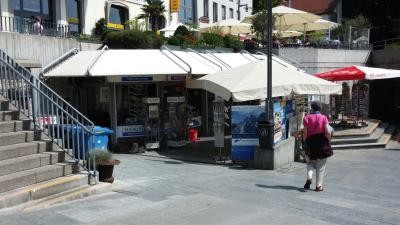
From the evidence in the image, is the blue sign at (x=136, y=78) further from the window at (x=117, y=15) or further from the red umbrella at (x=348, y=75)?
the window at (x=117, y=15)

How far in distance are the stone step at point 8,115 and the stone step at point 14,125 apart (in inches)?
7.3

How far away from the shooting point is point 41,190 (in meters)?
7.43

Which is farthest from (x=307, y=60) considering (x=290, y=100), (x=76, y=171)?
(x=76, y=171)

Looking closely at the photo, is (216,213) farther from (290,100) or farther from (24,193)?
(290,100)

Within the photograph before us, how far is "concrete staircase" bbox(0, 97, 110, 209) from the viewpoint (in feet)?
24.0

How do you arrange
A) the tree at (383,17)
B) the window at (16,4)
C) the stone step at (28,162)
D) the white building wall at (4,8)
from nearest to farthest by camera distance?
the stone step at (28,162) → the white building wall at (4,8) → the window at (16,4) → the tree at (383,17)

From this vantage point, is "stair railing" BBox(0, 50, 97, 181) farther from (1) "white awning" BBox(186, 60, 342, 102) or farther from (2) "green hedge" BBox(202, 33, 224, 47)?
(2) "green hedge" BBox(202, 33, 224, 47)

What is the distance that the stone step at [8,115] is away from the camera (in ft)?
28.7

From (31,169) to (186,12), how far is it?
3189 cm

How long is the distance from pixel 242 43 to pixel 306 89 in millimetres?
10760

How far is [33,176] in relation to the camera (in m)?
7.66

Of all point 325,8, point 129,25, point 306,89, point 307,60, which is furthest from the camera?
point 325,8

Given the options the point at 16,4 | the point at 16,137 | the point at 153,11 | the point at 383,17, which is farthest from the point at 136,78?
the point at 383,17

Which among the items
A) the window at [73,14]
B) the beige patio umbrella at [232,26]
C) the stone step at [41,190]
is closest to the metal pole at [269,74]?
the stone step at [41,190]
